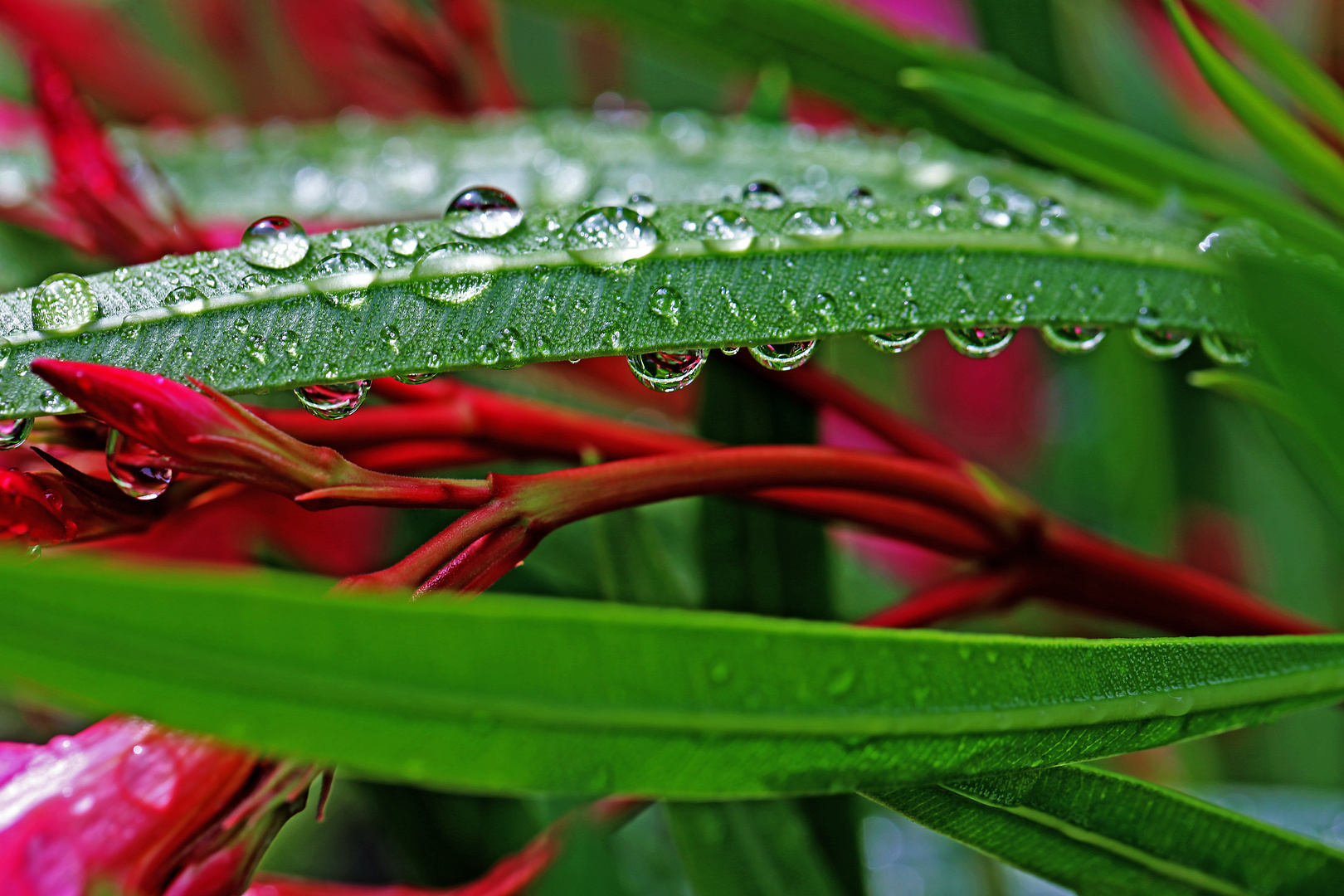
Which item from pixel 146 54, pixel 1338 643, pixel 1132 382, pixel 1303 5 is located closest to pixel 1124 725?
pixel 1338 643

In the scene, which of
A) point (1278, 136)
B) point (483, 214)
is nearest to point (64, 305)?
point (483, 214)

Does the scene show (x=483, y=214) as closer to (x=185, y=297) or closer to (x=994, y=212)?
(x=185, y=297)

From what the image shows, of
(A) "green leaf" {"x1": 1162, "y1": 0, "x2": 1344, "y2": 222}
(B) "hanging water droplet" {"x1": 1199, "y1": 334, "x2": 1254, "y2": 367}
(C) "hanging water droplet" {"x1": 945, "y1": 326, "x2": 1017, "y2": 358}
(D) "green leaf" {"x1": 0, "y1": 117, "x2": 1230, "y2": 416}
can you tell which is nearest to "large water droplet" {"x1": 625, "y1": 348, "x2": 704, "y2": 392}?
(D) "green leaf" {"x1": 0, "y1": 117, "x2": 1230, "y2": 416}

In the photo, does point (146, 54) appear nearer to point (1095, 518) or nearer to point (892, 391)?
point (892, 391)

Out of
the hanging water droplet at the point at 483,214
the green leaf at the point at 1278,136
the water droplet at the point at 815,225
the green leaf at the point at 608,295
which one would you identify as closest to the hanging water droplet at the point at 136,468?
the green leaf at the point at 608,295

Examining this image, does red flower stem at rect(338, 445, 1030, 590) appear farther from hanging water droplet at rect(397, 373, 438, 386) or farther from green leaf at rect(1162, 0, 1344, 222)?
green leaf at rect(1162, 0, 1344, 222)

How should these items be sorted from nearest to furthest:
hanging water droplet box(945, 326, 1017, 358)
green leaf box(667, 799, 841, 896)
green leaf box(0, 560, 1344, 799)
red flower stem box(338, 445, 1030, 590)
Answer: green leaf box(0, 560, 1344, 799) → red flower stem box(338, 445, 1030, 590) → hanging water droplet box(945, 326, 1017, 358) → green leaf box(667, 799, 841, 896)
